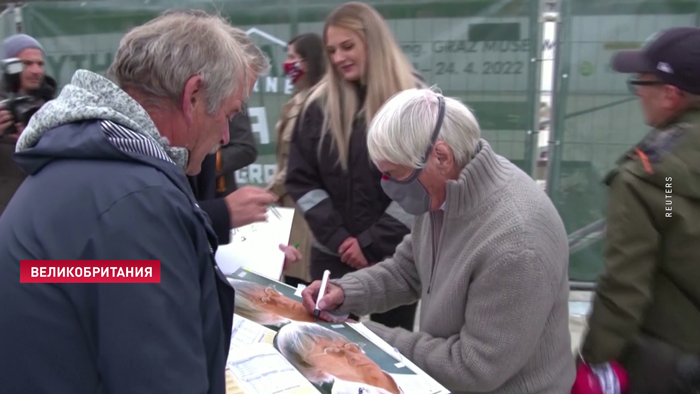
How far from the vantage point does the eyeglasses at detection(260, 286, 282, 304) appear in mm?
1971

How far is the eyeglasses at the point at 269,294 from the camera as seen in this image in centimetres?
197

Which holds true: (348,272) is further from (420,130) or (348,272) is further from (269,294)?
(420,130)

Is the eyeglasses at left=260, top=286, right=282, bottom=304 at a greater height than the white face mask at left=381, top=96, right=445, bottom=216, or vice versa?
the white face mask at left=381, top=96, right=445, bottom=216

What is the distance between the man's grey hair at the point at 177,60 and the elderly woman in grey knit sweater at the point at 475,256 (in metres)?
0.58

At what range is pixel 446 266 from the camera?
67.4 inches

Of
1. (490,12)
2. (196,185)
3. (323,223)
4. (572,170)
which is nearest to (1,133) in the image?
(196,185)

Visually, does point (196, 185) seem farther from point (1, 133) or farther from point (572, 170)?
point (572, 170)

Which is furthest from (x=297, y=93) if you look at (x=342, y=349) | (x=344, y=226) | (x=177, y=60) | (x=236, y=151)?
(x=177, y=60)

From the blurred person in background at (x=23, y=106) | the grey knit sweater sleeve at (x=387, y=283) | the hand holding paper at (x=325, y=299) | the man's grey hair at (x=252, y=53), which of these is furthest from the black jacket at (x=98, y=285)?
the blurred person in background at (x=23, y=106)

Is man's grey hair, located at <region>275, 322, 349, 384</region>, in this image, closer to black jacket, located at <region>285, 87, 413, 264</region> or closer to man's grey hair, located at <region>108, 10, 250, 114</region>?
man's grey hair, located at <region>108, 10, 250, 114</region>

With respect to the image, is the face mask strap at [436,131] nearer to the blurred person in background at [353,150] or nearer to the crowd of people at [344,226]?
the crowd of people at [344,226]

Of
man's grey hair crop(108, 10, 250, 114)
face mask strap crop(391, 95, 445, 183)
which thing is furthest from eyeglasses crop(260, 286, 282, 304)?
man's grey hair crop(108, 10, 250, 114)

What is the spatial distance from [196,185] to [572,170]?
115 inches
